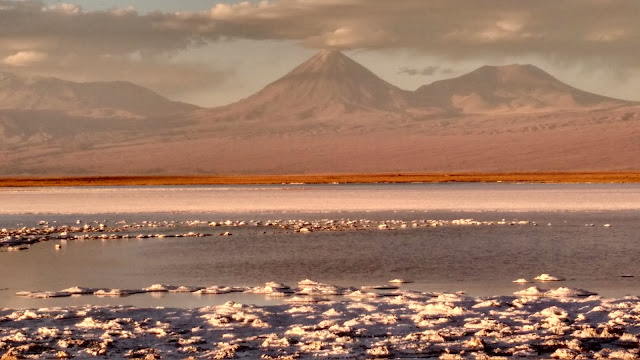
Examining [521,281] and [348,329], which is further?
[521,281]

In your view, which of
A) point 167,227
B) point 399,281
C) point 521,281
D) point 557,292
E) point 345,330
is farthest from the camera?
point 167,227

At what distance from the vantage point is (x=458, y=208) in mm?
46062

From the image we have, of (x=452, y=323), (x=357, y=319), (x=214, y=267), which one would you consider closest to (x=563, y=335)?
(x=452, y=323)

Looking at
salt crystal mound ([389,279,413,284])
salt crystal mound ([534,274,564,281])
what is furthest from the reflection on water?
salt crystal mound ([534,274,564,281])

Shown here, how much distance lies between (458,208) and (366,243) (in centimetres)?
1964

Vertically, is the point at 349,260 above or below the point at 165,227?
below

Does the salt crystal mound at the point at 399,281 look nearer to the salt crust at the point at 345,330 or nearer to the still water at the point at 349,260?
the still water at the point at 349,260

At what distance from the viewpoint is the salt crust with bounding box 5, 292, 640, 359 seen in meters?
12.6

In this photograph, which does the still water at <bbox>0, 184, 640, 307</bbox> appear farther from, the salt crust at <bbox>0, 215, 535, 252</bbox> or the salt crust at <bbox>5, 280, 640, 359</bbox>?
the salt crust at <bbox>5, 280, 640, 359</bbox>

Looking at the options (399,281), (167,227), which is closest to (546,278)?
(399,281)

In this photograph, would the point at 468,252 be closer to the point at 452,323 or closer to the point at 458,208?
the point at 452,323

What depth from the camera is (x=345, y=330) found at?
13.9 metres

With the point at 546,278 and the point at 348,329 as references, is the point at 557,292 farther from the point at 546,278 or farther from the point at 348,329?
the point at 348,329

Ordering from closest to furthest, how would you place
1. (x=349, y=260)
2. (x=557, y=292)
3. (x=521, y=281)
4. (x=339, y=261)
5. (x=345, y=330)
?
(x=345, y=330) → (x=557, y=292) → (x=521, y=281) → (x=339, y=261) → (x=349, y=260)
